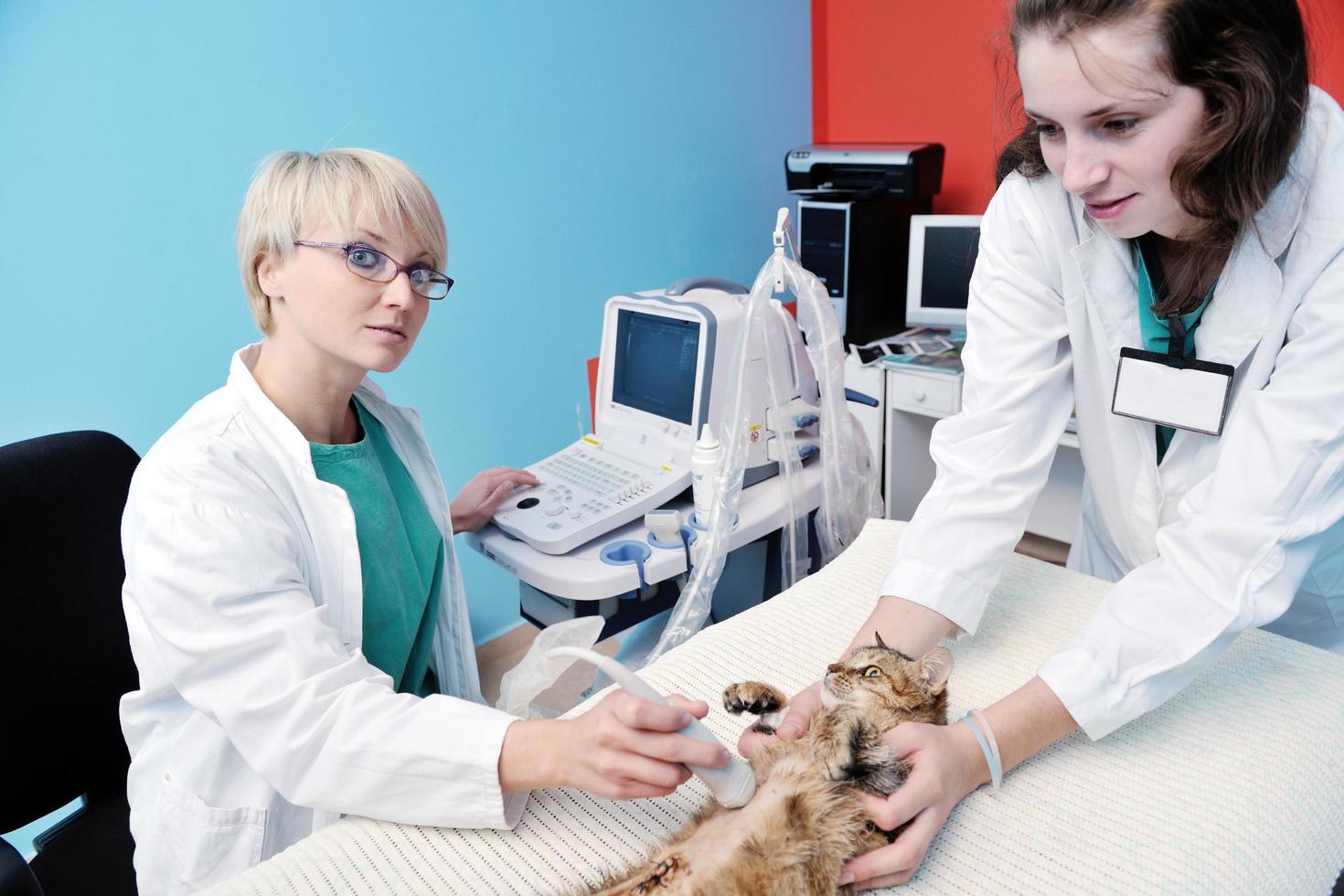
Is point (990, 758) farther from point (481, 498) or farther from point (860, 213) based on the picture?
point (860, 213)

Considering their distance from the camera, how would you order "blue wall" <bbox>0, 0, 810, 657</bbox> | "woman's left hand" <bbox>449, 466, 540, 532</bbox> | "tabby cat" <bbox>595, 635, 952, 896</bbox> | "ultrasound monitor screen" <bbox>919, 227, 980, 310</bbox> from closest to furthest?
"tabby cat" <bbox>595, 635, 952, 896</bbox>, "woman's left hand" <bbox>449, 466, 540, 532</bbox>, "blue wall" <bbox>0, 0, 810, 657</bbox>, "ultrasound monitor screen" <bbox>919, 227, 980, 310</bbox>

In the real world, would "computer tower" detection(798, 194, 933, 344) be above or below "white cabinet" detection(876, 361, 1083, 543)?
above

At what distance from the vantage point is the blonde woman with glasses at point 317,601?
0.86 meters

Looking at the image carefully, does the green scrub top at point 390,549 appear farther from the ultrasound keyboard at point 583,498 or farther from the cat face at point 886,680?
the cat face at point 886,680

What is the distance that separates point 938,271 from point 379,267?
2.17 meters

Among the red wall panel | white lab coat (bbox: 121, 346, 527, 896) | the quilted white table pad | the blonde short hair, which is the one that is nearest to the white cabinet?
the red wall panel

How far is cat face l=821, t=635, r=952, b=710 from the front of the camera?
952 mm

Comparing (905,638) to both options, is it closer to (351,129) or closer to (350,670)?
(350,670)

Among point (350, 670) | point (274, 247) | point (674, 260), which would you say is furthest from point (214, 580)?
point (674, 260)

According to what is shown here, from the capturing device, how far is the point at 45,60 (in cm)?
179

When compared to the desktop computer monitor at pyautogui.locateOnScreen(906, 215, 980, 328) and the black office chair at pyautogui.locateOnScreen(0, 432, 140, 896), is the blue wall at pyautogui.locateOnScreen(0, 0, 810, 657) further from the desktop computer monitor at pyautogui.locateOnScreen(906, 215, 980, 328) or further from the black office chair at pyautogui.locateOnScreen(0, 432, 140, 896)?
the black office chair at pyautogui.locateOnScreen(0, 432, 140, 896)

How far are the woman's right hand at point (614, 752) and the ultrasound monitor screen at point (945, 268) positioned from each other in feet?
7.55

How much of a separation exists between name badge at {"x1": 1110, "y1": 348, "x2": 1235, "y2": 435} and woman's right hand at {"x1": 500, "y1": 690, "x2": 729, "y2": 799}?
69cm

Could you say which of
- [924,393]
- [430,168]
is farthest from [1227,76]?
[430,168]
